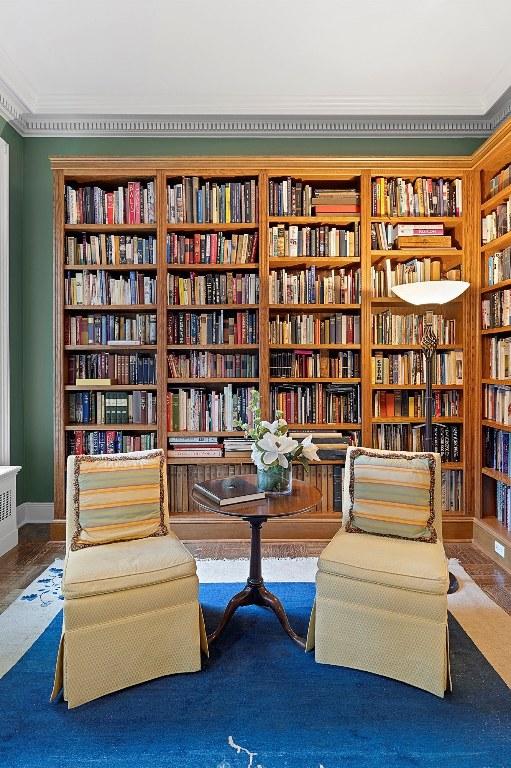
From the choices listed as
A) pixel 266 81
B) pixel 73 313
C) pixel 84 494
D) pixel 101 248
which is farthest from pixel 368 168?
pixel 84 494

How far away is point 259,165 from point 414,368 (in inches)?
73.2

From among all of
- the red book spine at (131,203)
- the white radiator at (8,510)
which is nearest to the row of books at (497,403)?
the red book spine at (131,203)

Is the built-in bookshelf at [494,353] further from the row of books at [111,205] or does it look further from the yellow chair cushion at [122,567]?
the row of books at [111,205]

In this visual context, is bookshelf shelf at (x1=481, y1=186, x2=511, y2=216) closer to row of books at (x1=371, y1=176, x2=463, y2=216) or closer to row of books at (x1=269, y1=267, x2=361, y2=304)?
row of books at (x1=371, y1=176, x2=463, y2=216)

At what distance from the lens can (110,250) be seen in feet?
12.6

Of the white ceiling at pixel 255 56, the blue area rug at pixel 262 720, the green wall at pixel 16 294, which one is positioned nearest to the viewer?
the blue area rug at pixel 262 720

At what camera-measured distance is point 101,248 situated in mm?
3838

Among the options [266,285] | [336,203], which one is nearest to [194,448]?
[266,285]

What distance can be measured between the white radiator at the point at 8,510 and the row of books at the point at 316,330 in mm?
2114

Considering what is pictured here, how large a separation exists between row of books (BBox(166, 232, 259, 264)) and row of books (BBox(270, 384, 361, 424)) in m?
1.03

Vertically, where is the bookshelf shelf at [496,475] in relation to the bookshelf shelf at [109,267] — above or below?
below

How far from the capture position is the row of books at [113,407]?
3869 mm

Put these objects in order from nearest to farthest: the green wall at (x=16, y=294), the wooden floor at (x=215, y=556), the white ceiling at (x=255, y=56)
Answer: the white ceiling at (x=255, y=56) < the wooden floor at (x=215, y=556) < the green wall at (x=16, y=294)

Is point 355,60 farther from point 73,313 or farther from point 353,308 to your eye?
point 73,313
